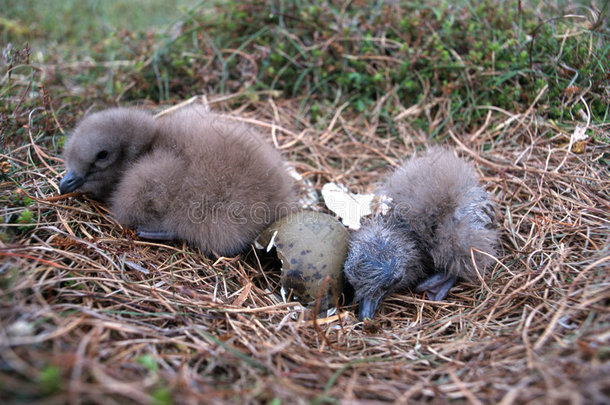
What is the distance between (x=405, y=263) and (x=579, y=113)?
1875 mm

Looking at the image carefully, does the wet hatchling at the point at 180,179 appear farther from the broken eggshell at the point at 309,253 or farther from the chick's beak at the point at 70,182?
the broken eggshell at the point at 309,253

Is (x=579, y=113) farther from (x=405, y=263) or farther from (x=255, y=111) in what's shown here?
(x=255, y=111)

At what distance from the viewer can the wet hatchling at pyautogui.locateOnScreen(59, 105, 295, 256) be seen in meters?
2.61

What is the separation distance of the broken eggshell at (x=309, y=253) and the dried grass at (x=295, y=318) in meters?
0.18

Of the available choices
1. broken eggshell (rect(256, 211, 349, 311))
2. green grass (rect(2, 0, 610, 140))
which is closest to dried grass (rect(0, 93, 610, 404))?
broken eggshell (rect(256, 211, 349, 311))

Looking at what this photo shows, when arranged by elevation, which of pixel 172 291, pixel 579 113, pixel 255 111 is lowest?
pixel 172 291

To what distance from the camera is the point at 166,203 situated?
8.62ft

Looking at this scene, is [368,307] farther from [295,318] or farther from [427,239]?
[427,239]

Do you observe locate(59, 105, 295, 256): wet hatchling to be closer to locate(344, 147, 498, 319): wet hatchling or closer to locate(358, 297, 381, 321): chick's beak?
locate(344, 147, 498, 319): wet hatchling

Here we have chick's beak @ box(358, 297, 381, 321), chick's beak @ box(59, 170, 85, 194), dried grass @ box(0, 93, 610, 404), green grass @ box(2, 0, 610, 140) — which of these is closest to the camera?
dried grass @ box(0, 93, 610, 404)

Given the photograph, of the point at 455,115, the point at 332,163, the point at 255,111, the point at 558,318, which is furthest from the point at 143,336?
the point at 455,115

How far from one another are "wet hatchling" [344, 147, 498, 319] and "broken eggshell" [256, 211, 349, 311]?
0.10 metres


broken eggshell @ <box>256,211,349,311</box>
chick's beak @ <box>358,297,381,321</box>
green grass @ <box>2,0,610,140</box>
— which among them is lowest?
chick's beak @ <box>358,297,381,321</box>

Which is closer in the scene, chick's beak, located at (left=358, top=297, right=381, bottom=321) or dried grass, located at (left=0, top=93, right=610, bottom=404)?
dried grass, located at (left=0, top=93, right=610, bottom=404)
